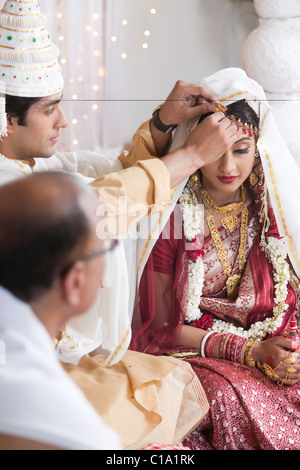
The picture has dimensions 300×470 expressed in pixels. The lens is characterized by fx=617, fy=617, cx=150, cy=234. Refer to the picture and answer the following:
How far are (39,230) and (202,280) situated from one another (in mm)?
1187

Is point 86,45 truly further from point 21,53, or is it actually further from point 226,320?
point 226,320

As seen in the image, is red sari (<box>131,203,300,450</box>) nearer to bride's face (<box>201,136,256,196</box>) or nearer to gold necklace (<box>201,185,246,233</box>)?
gold necklace (<box>201,185,246,233</box>)

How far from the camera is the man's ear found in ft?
3.01

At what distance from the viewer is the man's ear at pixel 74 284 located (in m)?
0.92

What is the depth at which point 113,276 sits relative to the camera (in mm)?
1646

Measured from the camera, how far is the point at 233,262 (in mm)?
2070

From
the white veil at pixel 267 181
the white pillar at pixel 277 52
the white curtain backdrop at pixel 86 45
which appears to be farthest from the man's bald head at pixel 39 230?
the white pillar at pixel 277 52

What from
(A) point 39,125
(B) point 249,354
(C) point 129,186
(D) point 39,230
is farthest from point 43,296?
(B) point 249,354

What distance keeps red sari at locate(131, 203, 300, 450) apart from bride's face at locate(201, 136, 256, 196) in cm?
17

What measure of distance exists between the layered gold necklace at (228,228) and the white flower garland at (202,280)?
5 centimetres

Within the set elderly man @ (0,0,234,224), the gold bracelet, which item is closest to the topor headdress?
elderly man @ (0,0,234,224)
